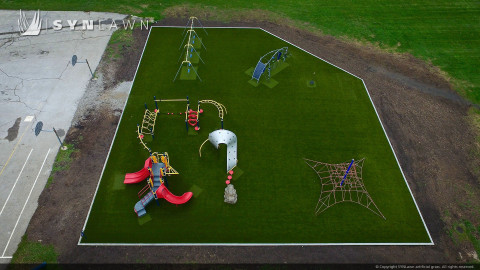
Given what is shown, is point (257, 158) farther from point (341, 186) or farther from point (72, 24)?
point (72, 24)

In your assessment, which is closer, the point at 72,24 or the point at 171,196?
the point at 171,196

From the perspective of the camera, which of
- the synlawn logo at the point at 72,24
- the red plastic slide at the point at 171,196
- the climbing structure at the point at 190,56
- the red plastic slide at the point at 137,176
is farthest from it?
the synlawn logo at the point at 72,24

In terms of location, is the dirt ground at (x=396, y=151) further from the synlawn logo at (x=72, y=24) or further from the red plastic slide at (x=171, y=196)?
the red plastic slide at (x=171, y=196)

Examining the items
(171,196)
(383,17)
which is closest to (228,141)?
(171,196)

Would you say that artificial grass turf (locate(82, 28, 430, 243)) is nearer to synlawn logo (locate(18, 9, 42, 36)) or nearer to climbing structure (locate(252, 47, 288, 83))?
climbing structure (locate(252, 47, 288, 83))

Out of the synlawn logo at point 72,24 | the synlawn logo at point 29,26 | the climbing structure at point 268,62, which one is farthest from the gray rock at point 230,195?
the synlawn logo at point 29,26

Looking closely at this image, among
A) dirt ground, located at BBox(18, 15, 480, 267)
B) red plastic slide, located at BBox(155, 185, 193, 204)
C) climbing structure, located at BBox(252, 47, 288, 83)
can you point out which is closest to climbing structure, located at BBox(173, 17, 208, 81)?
dirt ground, located at BBox(18, 15, 480, 267)
